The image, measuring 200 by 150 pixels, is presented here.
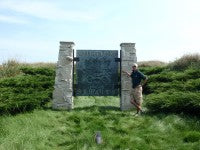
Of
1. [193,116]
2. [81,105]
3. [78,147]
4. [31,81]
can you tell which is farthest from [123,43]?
[78,147]

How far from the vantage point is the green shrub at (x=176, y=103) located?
11.2m

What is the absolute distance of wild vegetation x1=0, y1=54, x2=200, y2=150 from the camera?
342 inches

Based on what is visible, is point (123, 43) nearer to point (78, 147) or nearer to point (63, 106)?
point (63, 106)

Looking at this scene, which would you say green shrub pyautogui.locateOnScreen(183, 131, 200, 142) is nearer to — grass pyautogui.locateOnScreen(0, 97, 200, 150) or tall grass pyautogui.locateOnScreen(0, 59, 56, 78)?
grass pyautogui.locateOnScreen(0, 97, 200, 150)

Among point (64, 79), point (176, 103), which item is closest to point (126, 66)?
point (64, 79)

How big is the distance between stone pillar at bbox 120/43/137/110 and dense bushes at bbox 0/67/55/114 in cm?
258

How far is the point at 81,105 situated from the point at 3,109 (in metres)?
3.42

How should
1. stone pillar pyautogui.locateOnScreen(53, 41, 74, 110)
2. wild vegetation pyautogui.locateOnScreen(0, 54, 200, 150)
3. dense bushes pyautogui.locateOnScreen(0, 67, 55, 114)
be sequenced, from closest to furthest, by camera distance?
1. wild vegetation pyautogui.locateOnScreen(0, 54, 200, 150)
2. dense bushes pyautogui.locateOnScreen(0, 67, 55, 114)
3. stone pillar pyautogui.locateOnScreen(53, 41, 74, 110)

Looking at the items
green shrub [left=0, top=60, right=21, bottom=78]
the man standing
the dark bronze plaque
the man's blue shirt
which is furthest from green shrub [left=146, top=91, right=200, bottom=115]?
green shrub [left=0, top=60, right=21, bottom=78]

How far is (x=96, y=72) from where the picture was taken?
516 inches

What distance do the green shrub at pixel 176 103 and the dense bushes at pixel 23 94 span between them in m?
3.53

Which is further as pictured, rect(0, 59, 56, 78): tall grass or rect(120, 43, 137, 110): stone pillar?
rect(0, 59, 56, 78): tall grass

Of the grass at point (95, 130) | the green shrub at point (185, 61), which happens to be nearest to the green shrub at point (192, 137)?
the grass at point (95, 130)

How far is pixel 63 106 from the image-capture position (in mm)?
12836
